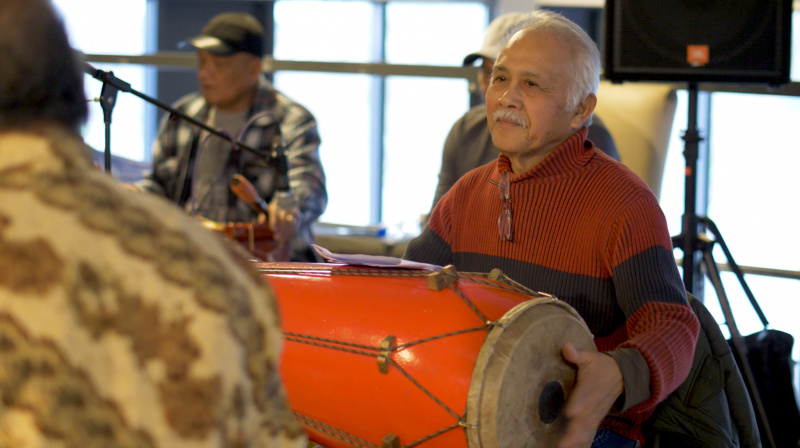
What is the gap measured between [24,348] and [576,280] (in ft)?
3.79

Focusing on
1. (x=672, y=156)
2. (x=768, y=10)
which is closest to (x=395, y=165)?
(x=672, y=156)

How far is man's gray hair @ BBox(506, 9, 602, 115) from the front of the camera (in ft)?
5.83

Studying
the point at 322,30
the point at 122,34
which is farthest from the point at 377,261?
the point at 122,34

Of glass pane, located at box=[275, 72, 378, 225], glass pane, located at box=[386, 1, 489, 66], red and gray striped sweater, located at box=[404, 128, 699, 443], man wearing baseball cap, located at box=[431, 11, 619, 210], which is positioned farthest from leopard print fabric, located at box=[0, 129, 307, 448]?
glass pane, located at box=[386, 1, 489, 66]

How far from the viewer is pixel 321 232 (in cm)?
→ 460

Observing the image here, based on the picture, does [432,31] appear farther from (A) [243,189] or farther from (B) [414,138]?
(A) [243,189]

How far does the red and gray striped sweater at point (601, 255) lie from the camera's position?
1.52 meters

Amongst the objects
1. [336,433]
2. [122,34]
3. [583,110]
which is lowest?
[336,433]

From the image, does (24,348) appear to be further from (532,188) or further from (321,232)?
(321,232)

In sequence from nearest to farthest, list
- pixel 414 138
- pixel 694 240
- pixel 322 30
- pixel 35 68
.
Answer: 1. pixel 35 68
2. pixel 694 240
3. pixel 414 138
4. pixel 322 30

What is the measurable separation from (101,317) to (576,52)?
1272mm

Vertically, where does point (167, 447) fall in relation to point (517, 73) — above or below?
below

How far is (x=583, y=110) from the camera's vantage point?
1817 mm

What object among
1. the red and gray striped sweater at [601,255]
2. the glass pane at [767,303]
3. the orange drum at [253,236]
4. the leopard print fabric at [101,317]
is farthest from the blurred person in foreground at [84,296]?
the glass pane at [767,303]
